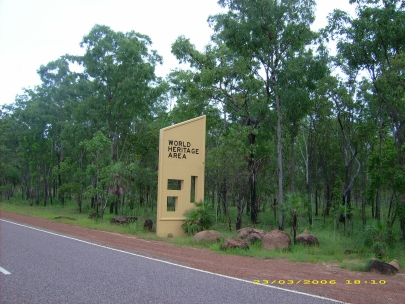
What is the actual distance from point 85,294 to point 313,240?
430 inches

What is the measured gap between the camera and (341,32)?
1850 cm

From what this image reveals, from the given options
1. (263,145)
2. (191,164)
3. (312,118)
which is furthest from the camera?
(312,118)

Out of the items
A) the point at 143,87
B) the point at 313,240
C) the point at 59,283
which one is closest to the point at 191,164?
the point at 313,240

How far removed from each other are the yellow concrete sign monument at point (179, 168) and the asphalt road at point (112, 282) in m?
7.28

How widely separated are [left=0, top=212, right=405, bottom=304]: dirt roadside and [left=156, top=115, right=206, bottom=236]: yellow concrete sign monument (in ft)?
16.6

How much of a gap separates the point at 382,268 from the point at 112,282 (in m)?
7.23

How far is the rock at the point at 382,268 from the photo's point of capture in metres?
10.4

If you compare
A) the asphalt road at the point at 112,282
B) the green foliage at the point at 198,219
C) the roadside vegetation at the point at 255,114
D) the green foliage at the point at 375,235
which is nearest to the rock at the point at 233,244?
the roadside vegetation at the point at 255,114

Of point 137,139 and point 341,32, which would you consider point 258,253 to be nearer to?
point 341,32

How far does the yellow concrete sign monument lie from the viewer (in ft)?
61.4

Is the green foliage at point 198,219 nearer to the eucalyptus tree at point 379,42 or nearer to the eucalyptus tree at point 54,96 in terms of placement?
the eucalyptus tree at point 379,42

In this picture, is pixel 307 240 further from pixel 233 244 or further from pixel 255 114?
pixel 255 114

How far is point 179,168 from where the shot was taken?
19.5 m

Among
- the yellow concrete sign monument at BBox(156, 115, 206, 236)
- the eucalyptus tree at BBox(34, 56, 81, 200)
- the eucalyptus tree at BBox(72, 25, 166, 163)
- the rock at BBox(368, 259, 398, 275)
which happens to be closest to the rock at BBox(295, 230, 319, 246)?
the rock at BBox(368, 259, 398, 275)
